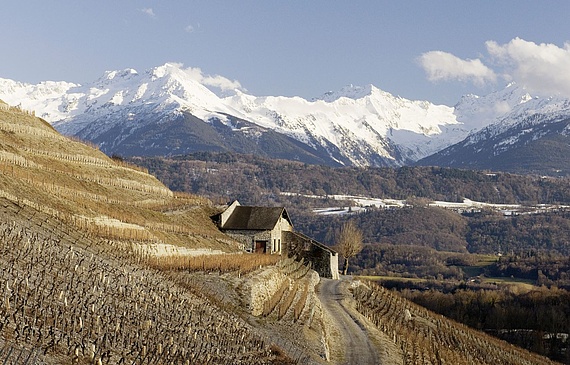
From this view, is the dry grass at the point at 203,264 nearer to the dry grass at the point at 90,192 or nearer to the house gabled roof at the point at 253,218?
the dry grass at the point at 90,192

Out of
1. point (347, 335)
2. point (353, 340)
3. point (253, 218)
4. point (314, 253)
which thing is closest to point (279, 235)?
point (253, 218)

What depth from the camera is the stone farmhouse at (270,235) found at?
81.2 m

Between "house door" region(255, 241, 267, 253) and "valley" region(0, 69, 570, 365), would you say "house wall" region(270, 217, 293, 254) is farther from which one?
"valley" region(0, 69, 570, 365)

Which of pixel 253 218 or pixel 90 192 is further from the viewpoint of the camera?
pixel 253 218

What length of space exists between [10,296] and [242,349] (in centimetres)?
929

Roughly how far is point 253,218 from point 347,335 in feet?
135

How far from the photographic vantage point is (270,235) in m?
81.4

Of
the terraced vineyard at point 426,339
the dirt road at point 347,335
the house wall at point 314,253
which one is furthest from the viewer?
the house wall at point 314,253

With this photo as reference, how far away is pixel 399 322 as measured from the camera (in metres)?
63.0

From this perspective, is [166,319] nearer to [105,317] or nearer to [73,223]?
[105,317]

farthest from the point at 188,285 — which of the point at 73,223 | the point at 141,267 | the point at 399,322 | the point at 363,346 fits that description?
the point at 399,322

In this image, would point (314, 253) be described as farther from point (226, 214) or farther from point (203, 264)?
point (203, 264)

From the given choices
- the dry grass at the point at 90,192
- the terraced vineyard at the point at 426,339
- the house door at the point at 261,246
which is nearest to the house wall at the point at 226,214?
the dry grass at the point at 90,192

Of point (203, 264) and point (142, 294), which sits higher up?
point (203, 264)
